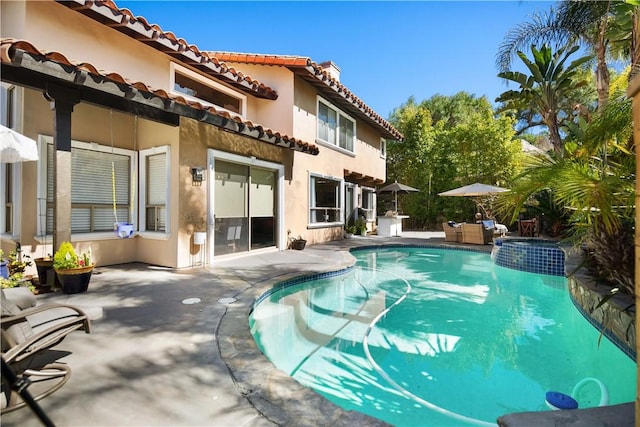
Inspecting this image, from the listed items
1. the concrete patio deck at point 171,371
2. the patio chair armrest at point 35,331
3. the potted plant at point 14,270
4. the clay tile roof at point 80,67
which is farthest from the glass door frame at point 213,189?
the patio chair armrest at point 35,331

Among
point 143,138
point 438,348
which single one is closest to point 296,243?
point 143,138

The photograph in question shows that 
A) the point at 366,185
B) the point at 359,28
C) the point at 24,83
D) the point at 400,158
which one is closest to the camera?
the point at 24,83

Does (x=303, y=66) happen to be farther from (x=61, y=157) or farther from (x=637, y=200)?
(x=637, y=200)

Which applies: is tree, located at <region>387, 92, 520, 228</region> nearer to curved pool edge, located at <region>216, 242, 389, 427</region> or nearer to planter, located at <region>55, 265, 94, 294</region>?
curved pool edge, located at <region>216, 242, 389, 427</region>

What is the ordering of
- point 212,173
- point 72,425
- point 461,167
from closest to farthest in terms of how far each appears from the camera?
point 72,425
point 212,173
point 461,167

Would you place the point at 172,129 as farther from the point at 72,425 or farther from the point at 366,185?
the point at 366,185

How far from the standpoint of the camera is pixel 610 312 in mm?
4527

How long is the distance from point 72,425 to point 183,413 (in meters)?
0.79

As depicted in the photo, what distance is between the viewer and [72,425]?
2453 mm

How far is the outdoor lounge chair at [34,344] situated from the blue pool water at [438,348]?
252 cm

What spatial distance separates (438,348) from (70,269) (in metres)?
6.60

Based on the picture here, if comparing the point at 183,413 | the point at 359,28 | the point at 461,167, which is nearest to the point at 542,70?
the point at 359,28

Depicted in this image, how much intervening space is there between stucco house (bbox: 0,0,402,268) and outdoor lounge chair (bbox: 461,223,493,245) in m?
8.03

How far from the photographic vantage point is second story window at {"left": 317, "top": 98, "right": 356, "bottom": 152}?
47.7 ft
